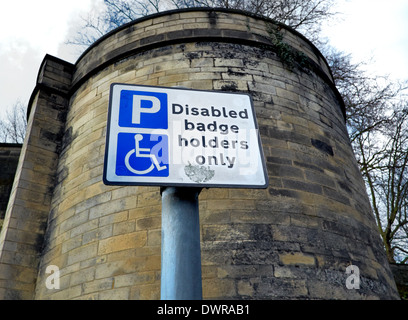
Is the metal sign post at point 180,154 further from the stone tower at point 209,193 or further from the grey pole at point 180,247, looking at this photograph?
the stone tower at point 209,193

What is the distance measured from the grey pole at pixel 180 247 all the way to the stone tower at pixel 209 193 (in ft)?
7.78

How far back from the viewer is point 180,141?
1.53 meters

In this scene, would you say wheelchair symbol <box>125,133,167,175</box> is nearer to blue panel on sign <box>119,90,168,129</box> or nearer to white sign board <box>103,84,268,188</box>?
white sign board <box>103,84,268,188</box>

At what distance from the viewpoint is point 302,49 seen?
626 cm

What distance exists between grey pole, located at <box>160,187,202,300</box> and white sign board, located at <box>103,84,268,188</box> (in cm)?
8

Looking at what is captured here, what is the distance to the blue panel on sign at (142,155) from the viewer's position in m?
1.41

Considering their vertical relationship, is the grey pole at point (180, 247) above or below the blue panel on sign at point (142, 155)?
below

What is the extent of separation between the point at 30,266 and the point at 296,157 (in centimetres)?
402

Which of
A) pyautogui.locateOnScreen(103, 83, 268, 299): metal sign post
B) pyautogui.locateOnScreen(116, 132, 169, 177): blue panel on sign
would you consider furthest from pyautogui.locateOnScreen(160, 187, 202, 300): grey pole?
pyautogui.locateOnScreen(116, 132, 169, 177): blue panel on sign

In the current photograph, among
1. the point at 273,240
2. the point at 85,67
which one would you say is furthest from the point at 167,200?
the point at 85,67

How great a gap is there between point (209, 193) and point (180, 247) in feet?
9.39

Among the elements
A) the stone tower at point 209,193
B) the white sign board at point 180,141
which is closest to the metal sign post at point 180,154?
the white sign board at point 180,141

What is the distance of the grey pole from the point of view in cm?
124
